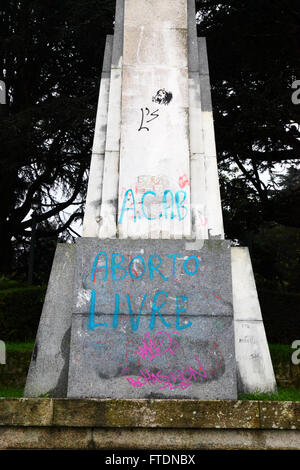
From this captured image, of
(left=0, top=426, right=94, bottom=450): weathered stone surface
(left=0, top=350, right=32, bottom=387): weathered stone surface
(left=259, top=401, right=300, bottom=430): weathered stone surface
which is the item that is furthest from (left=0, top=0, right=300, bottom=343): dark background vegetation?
(left=259, top=401, right=300, bottom=430): weathered stone surface

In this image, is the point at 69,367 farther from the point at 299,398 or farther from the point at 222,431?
the point at 299,398

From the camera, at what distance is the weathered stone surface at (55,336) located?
521 centimetres

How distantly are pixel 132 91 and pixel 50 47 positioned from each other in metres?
9.50

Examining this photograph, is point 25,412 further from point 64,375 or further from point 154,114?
point 154,114

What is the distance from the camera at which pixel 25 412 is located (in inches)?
183

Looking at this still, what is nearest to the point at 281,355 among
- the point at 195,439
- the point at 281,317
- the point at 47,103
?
the point at 281,317

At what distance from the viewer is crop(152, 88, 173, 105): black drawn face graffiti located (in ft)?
20.1

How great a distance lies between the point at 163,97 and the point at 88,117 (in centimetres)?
574

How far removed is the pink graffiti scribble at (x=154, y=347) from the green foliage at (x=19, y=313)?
5.53 metres

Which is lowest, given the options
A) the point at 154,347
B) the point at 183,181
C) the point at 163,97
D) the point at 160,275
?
the point at 154,347

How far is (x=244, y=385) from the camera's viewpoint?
5.34 meters

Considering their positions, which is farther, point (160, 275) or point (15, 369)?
point (15, 369)

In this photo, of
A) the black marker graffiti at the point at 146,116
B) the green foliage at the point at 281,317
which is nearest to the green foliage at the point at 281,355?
the green foliage at the point at 281,317

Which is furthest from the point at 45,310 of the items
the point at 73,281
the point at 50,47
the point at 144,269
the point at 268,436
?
the point at 50,47
